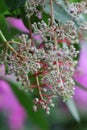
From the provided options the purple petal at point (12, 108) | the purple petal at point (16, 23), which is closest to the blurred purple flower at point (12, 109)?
the purple petal at point (12, 108)

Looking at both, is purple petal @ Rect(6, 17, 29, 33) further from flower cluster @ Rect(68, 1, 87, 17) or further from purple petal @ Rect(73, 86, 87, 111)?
purple petal @ Rect(73, 86, 87, 111)

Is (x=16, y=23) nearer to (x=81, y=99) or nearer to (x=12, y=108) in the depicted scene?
(x=12, y=108)

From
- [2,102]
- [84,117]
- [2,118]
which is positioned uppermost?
[2,102]

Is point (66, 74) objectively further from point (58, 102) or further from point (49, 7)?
point (58, 102)

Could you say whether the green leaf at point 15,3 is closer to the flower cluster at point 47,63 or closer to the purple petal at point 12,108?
the flower cluster at point 47,63

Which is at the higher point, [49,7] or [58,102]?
[49,7]

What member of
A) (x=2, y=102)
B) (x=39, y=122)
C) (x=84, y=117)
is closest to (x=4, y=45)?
(x=39, y=122)

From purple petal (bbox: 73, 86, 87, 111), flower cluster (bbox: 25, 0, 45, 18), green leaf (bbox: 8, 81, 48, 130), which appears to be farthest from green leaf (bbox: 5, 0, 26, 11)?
purple petal (bbox: 73, 86, 87, 111)

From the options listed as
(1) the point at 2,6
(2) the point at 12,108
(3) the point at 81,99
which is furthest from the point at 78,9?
(3) the point at 81,99
